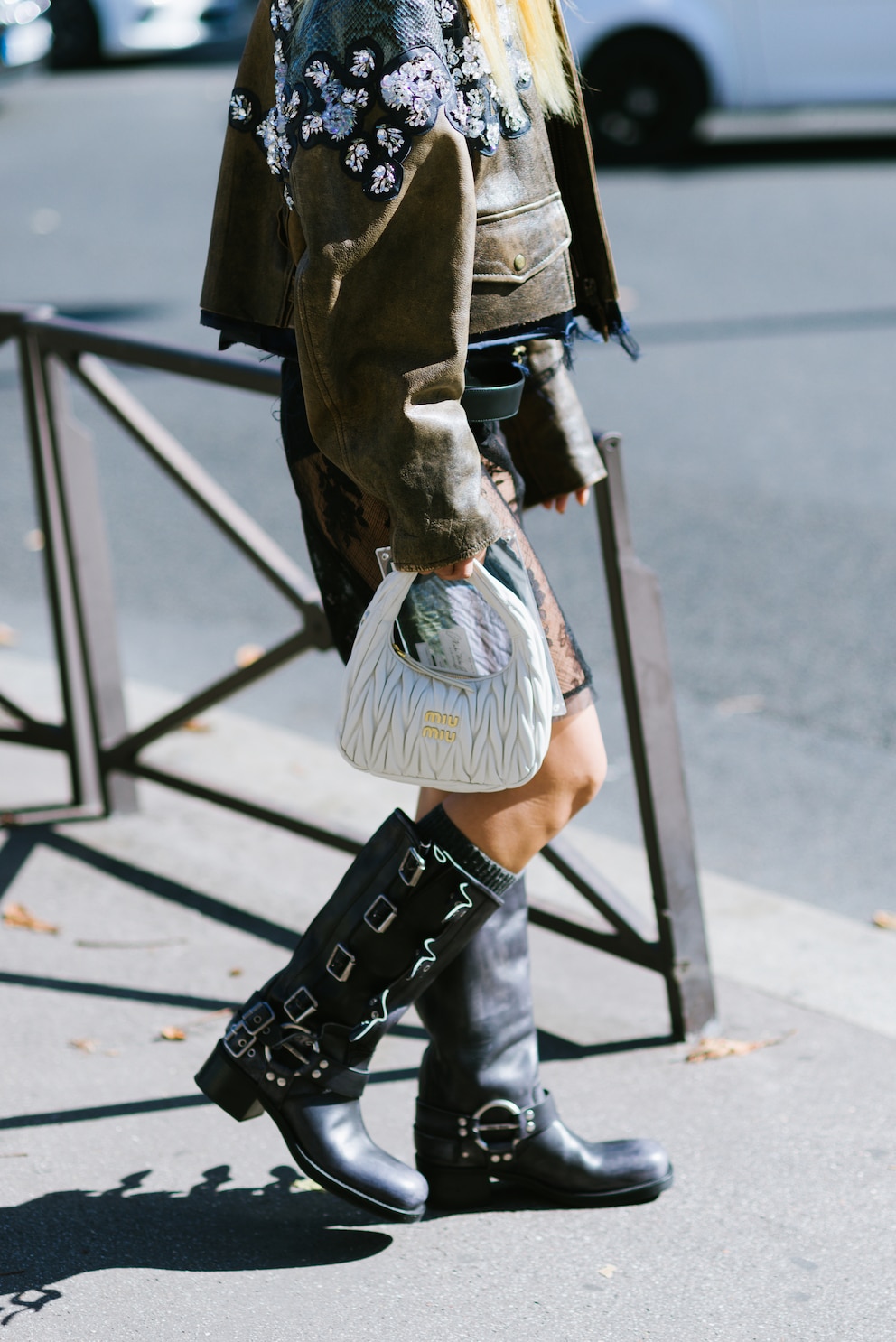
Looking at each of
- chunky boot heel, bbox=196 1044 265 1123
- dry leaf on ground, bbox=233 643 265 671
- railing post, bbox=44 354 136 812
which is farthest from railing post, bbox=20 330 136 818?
chunky boot heel, bbox=196 1044 265 1123

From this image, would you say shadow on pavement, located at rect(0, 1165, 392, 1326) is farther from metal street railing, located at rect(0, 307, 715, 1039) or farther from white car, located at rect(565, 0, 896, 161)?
white car, located at rect(565, 0, 896, 161)

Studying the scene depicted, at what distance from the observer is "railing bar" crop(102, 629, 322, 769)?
347 centimetres

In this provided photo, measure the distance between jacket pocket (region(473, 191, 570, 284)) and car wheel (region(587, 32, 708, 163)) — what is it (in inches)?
381

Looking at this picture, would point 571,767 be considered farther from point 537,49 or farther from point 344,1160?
point 537,49

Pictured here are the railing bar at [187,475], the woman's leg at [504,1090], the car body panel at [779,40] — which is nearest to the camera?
the woman's leg at [504,1090]

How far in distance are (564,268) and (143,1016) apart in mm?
1670

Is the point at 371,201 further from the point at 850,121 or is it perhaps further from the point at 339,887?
the point at 850,121

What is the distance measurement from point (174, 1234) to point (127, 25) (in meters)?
15.7

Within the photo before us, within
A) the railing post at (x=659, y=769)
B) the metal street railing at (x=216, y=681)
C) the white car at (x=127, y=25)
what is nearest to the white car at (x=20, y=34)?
the white car at (x=127, y=25)

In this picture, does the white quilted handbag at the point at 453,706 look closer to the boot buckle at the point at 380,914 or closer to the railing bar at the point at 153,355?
the boot buckle at the point at 380,914

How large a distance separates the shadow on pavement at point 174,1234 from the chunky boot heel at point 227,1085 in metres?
0.21

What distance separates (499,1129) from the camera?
233cm

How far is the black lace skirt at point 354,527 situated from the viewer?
2.07 meters

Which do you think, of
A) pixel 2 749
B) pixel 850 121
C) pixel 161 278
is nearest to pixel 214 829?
pixel 2 749
